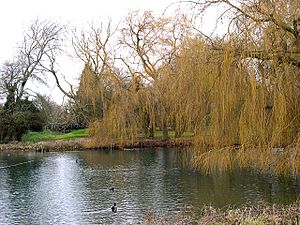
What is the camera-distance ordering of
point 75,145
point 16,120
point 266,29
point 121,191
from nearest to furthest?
point 266,29
point 121,191
point 75,145
point 16,120

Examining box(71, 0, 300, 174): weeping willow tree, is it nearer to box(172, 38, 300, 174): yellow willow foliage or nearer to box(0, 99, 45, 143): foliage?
box(172, 38, 300, 174): yellow willow foliage

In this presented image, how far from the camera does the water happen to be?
30.7 ft

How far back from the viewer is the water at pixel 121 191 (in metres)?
9.37

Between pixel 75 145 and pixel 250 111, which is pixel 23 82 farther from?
pixel 250 111

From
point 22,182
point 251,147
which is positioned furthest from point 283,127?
point 22,182

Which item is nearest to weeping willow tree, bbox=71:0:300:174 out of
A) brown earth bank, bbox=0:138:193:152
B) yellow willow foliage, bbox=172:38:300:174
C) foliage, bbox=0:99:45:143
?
yellow willow foliage, bbox=172:38:300:174

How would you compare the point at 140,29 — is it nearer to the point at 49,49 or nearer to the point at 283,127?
the point at 49,49

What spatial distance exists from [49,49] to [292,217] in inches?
1136

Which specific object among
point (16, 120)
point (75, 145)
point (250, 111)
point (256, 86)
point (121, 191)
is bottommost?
point (121, 191)

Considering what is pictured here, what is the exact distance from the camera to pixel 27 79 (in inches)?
1235

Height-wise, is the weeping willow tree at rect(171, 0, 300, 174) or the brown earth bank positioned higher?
the weeping willow tree at rect(171, 0, 300, 174)

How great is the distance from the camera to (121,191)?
1180cm

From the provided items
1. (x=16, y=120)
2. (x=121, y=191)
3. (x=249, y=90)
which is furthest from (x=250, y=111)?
(x=16, y=120)

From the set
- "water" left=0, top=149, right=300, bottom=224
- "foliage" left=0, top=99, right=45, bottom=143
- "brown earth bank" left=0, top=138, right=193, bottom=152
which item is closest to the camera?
"water" left=0, top=149, right=300, bottom=224
